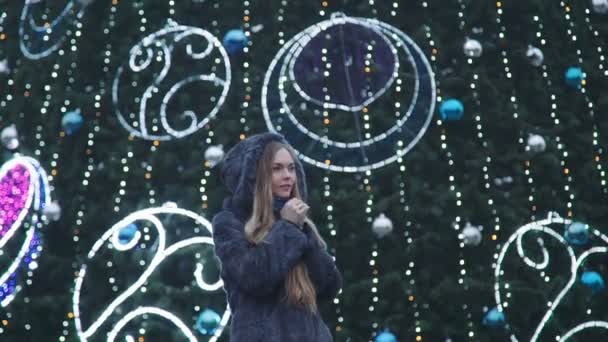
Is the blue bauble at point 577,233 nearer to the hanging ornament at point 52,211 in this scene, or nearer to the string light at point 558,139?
the string light at point 558,139

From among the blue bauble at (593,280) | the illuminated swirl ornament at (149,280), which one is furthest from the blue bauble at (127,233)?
the blue bauble at (593,280)

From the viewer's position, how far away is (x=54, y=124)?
22.1 feet

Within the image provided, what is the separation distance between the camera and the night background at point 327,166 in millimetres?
6375

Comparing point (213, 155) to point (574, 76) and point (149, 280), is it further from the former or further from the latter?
point (574, 76)

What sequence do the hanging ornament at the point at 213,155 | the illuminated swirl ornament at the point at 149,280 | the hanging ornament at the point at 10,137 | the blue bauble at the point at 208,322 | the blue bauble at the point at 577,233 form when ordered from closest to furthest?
the blue bauble at the point at 208,322 → the hanging ornament at the point at 213,155 → the illuminated swirl ornament at the point at 149,280 → the blue bauble at the point at 577,233 → the hanging ornament at the point at 10,137

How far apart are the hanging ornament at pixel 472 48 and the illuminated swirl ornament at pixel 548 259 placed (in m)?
0.89

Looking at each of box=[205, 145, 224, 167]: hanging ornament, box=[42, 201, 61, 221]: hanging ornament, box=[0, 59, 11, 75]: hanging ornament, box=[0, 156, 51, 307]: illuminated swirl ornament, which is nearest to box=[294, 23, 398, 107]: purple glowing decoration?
box=[205, 145, 224, 167]: hanging ornament

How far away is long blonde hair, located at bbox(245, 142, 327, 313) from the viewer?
4.15 metres

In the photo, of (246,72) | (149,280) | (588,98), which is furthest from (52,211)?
(588,98)

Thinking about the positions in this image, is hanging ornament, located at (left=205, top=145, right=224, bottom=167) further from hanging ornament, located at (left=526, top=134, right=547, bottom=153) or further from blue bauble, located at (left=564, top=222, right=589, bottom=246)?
blue bauble, located at (left=564, top=222, right=589, bottom=246)

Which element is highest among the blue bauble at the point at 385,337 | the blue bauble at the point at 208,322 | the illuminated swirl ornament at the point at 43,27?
the illuminated swirl ornament at the point at 43,27

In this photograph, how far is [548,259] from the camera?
21.9 ft

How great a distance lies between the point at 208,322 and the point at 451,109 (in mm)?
1513

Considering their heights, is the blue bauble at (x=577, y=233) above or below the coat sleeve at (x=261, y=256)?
above
